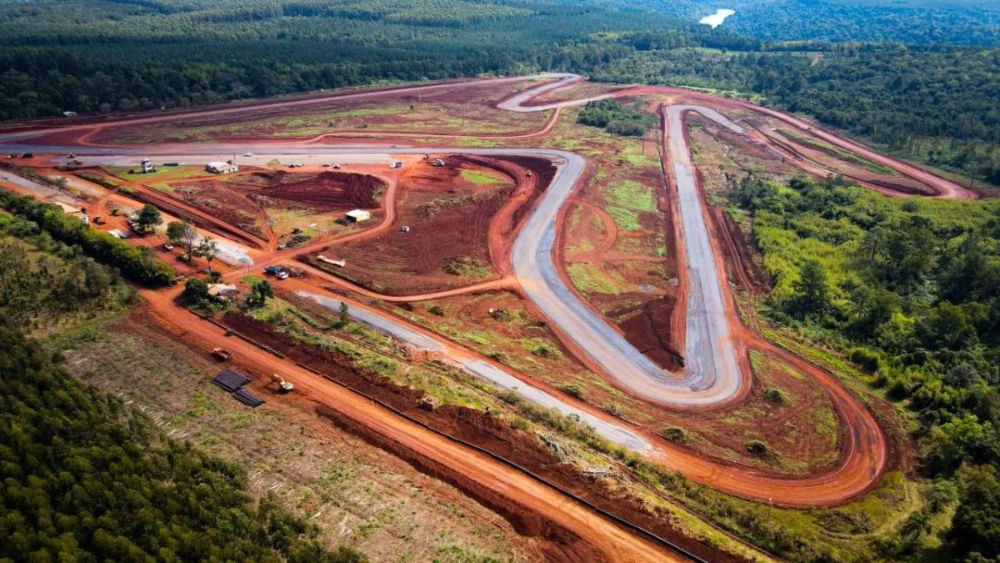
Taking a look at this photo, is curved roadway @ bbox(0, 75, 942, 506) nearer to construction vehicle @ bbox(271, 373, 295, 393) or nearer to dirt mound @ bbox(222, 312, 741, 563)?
dirt mound @ bbox(222, 312, 741, 563)

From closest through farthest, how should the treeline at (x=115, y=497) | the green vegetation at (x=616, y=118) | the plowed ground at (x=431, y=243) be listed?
1. the treeline at (x=115, y=497)
2. the plowed ground at (x=431, y=243)
3. the green vegetation at (x=616, y=118)

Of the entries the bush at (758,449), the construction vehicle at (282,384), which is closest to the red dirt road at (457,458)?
the construction vehicle at (282,384)

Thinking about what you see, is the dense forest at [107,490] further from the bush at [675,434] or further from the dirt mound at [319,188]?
the dirt mound at [319,188]

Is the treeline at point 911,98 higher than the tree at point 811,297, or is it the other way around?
the treeline at point 911,98

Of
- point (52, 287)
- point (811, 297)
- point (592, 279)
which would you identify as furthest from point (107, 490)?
point (811, 297)

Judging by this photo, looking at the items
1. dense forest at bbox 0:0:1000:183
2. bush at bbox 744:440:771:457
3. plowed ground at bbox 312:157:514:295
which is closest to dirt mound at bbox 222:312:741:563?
bush at bbox 744:440:771:457

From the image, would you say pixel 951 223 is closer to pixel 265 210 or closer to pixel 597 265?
pixel 597 265
